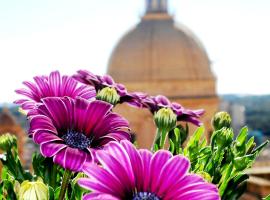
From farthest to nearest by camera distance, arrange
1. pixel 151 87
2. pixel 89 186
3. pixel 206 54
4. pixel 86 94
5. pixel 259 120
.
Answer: pixel 259 120
pixel 206 54
pixel 151 87
pixel 86 94
pixel 89 186

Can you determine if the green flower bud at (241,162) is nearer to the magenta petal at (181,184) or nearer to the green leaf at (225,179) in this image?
the green leaf at (225,179)

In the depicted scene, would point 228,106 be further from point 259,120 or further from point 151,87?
point 259,120

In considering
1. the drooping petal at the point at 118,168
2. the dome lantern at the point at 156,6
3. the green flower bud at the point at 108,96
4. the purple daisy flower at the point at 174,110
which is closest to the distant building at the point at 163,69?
the dome lantern at the point at 156,6

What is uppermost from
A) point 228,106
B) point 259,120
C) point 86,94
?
point 86,94

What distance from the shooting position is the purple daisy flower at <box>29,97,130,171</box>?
552mm

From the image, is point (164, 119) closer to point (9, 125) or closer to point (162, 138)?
point (162, 138)

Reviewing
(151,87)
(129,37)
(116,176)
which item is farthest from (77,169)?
(129,37)

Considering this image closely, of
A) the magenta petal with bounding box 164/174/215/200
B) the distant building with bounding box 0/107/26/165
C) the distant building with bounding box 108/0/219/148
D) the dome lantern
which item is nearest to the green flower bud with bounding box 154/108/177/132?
the magenta petal with bounding box 164/174/215/200

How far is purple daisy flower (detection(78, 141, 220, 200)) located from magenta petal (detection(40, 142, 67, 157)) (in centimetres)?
5

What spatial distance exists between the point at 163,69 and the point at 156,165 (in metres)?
13.9

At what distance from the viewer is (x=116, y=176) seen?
1.56ft

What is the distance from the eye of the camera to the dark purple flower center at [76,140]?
0.57m

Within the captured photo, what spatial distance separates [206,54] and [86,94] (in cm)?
1455

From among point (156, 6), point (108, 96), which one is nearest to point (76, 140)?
point (108, 96)
